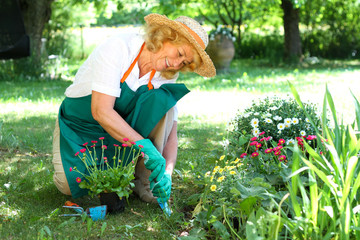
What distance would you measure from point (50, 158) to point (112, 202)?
1.29m

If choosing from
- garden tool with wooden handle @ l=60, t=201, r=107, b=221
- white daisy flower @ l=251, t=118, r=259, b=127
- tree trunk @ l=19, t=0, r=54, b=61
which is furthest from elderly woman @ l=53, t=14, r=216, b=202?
tree trunk @ l=19, t=0, r=54, b=61

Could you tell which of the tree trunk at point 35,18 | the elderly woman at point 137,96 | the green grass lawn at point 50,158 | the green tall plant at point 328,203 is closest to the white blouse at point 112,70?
the elderly woman at point 137,96

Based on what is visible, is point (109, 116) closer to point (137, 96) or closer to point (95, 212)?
point (137, 96)

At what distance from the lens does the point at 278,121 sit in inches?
112

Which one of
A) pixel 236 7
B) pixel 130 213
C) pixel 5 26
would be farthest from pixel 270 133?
pixel 236 7

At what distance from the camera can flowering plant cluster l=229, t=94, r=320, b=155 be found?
2756 millimetres

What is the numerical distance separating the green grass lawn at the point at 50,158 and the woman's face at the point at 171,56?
27.1 inches

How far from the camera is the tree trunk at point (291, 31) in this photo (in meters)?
A: 11.6

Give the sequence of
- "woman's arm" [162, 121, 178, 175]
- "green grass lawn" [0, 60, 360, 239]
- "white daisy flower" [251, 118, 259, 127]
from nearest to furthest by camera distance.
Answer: "green grass lawn" [0, 60, 360, 239], "woman's arm" [162, 121, 178, 175], "white daisy flower" [251, 118, 259, 127]

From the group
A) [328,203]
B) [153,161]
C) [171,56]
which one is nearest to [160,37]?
[171,56]

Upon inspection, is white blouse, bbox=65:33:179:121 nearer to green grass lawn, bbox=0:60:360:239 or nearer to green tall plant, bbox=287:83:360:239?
green grass lawn, bbox=0:60:360:239

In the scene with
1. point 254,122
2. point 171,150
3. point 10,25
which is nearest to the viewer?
point 171,150

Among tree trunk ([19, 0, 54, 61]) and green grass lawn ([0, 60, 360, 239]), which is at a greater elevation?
tree trunk ([19, 0, 54, 61])

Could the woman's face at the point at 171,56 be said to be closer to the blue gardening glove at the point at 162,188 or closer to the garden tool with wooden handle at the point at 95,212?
the blue gardening glove at the point at 162,188
